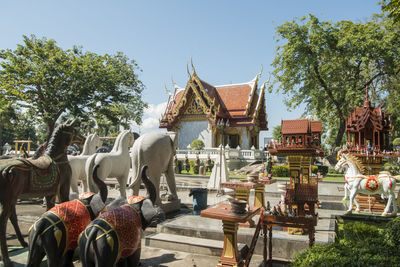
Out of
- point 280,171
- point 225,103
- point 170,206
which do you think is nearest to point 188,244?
point 170,206

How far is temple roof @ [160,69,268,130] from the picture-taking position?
95.8ft

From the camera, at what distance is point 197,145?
27.8 metres

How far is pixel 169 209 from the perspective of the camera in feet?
24.7

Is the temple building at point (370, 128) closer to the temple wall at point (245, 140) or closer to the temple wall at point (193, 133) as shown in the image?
the temple wall at point (245, 140)

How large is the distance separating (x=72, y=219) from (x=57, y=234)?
22 centimetres

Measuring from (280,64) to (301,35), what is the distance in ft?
9.27

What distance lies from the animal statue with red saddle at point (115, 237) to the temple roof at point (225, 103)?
25607 millimetres

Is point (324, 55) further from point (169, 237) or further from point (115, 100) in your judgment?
point (169, 237)

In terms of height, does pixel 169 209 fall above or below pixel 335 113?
below

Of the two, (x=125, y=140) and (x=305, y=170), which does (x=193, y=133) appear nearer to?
(x=305, y=170)

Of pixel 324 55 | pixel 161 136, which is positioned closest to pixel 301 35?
pixel 324 55

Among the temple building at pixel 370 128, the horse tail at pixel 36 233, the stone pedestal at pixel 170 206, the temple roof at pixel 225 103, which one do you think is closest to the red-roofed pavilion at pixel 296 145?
the stone pedestal at pixel 170 206

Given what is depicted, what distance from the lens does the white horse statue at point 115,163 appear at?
7.16 metres

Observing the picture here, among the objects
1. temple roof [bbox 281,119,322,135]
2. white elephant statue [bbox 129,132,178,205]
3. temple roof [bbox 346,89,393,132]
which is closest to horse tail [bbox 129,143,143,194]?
white elephant statue [bbox 129,132,178,205]
